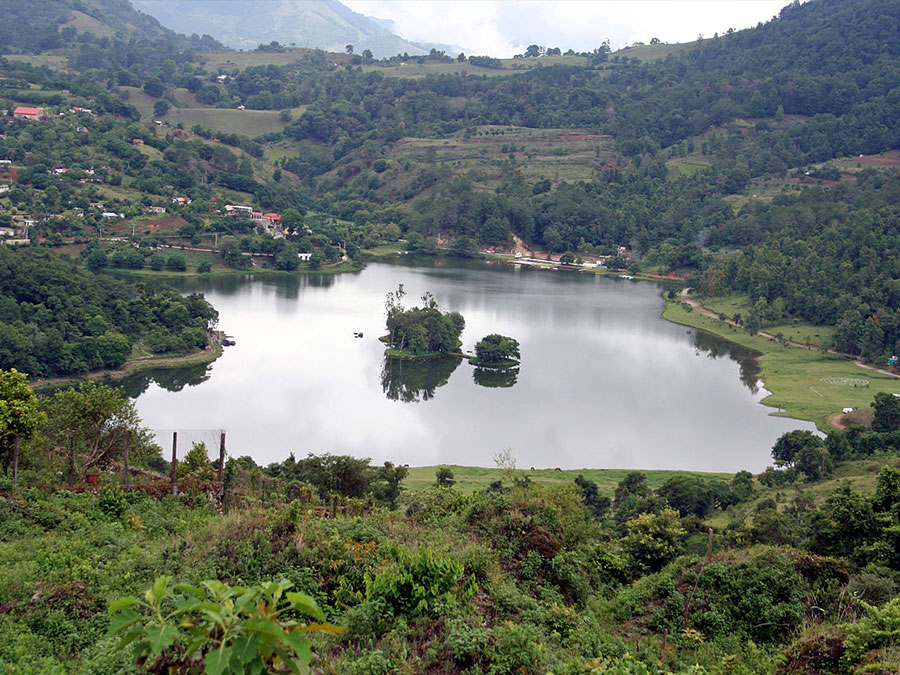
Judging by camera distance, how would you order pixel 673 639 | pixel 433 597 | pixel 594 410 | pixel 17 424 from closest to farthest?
pixel 433 597 → pixel 673 639 → pixel 17 424 → pixel 594 410

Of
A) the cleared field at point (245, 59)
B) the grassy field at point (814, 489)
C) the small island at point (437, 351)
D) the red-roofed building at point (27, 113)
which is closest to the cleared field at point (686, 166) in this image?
the small island at point (437, 351)

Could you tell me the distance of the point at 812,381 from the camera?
87.1 feet

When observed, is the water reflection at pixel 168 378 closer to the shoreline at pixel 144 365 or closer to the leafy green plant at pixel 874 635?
the shoreline at pixel 144 365

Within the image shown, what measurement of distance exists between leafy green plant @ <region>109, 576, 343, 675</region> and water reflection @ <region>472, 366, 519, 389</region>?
23.3m

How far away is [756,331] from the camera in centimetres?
3272

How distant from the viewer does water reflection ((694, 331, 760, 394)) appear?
89.6 ft

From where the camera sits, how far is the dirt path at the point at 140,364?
22156mm

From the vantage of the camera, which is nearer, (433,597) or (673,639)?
(433,597)

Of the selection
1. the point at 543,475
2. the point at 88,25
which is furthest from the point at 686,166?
the point at 88,25

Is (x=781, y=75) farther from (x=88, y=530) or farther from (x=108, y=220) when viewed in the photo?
(x=88, y=530)

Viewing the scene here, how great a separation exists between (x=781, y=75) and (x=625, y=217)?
85.0 ft

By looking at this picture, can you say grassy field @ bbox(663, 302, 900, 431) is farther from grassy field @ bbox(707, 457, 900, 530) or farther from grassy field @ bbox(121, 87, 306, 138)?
grassy field @ bbox(121, 87, 306, 138)

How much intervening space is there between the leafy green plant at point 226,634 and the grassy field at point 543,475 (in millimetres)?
13784

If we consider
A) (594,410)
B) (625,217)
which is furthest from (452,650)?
Answer: (625,217)
